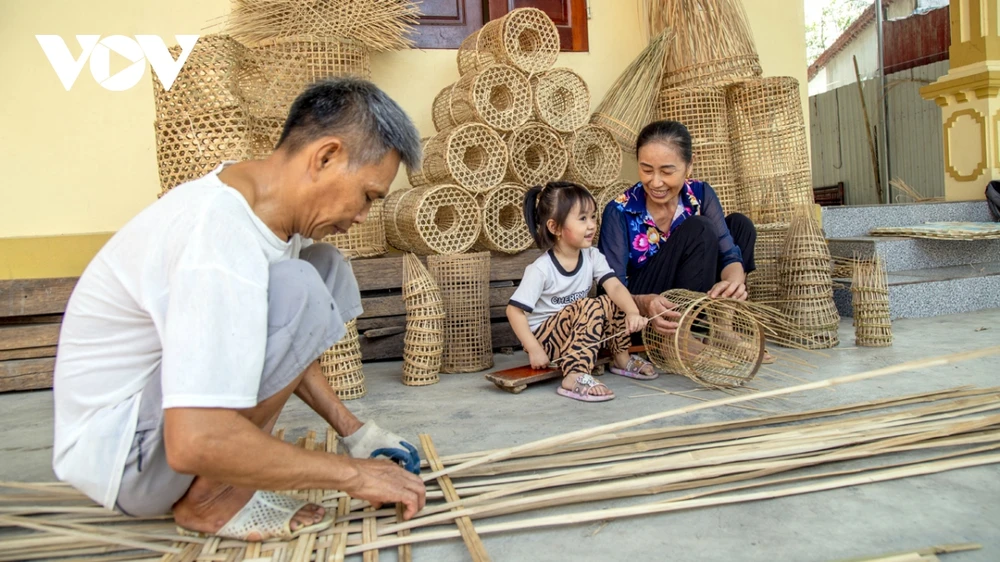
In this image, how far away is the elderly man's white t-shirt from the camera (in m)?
1.21

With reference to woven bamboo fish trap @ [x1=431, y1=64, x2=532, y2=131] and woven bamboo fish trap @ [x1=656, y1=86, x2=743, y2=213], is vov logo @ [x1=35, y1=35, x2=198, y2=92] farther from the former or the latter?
woven bamboo fish trap @ [x1=656, y1=86, x2=743, y2=213]

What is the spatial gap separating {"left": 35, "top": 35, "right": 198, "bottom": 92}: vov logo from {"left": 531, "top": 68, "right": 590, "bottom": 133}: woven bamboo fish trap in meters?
1.84

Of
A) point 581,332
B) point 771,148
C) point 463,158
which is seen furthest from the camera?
point 771,148

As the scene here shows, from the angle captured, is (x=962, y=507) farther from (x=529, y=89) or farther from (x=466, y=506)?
(x=529, y=89)

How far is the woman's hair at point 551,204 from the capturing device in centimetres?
304

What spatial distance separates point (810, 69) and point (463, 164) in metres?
12.3

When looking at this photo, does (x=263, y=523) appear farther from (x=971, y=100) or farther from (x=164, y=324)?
(x=971, y=100)

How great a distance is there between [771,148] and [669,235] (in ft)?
4.80

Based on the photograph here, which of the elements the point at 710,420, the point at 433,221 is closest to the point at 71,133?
the point at 433,221

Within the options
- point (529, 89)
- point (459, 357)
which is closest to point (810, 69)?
point (529, 89)

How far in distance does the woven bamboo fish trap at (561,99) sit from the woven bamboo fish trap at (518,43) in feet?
0.25

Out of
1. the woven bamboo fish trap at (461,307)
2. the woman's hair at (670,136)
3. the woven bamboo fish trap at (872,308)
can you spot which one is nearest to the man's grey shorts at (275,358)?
the woven bamboo fish trap at (461,307)

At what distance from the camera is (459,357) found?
340 cm

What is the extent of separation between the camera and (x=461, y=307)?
339cm
